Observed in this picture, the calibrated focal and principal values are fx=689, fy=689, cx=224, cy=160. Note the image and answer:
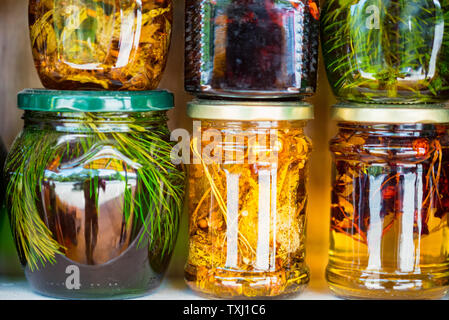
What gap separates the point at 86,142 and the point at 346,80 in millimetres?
350

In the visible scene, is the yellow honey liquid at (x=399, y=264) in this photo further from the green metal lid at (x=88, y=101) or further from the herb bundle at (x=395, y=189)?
the green metal lid at (x=88, y=101)

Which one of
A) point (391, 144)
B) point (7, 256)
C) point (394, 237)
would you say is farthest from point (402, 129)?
point (7, 256)

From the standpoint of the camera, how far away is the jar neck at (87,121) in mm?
879

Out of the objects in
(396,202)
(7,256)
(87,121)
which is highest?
(87,121)

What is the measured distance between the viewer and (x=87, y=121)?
0.88 m

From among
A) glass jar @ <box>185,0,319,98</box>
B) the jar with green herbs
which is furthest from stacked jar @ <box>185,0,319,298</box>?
the jar with green herbs

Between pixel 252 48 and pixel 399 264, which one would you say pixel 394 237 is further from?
pixel 252 48

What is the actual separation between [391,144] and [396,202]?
0.25 ft

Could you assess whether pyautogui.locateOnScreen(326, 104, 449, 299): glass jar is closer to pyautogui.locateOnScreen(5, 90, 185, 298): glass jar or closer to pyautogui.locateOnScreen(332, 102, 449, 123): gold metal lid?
pyautogui.locateOnScreen(332, 102, 449, 123): gold metal lid

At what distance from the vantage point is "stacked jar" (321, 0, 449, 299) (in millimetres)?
875

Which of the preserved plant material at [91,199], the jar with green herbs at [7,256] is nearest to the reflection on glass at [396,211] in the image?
the preserved plant material at [91,199]

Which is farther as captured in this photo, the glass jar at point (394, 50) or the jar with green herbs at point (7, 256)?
the jar with green herbs at point (7, 256)

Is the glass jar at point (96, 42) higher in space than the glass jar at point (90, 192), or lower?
higher

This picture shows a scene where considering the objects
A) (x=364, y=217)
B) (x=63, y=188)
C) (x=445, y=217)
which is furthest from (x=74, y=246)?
(x=445, y=217)
